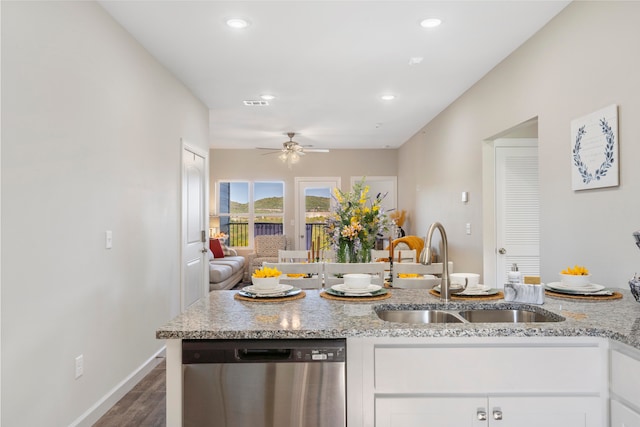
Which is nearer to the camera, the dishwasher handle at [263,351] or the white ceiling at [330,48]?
the dishwasher handle at [263,351]

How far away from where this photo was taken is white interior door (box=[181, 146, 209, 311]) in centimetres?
459

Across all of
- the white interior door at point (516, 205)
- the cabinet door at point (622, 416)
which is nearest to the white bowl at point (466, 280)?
the cabinet door at point (622, 416)

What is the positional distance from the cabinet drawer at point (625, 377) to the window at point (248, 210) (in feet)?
26.1

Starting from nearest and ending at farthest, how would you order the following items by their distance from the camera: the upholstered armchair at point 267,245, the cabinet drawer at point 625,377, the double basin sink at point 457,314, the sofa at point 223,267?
1. the cabinet drawer at point 625,377
2. the double basin sink at point 457,314
3. the sofa at point 223,267
4. the upholstered armchair at point 267,245

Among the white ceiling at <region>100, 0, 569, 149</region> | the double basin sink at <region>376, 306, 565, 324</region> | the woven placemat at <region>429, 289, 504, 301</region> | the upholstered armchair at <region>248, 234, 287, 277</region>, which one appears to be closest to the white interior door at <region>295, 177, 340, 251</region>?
the upholstered armchair at <region>248, 234, 287, 277</region>

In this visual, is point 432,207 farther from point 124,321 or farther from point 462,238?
point 124,321

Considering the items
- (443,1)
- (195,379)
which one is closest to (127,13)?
(443,1)

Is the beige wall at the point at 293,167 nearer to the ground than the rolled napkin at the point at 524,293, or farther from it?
farther from it

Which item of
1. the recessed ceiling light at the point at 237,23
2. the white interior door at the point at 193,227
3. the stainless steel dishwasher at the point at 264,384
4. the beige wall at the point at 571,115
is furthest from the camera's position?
the white interior door at the point at 193,227

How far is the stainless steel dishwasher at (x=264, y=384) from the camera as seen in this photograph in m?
1.48

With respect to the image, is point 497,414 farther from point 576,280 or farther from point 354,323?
point 576,280

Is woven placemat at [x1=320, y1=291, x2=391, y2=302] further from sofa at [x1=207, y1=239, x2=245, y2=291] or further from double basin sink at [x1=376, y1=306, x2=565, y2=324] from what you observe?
sofa at [x1=207, y1=239, x2=245, y2=291]

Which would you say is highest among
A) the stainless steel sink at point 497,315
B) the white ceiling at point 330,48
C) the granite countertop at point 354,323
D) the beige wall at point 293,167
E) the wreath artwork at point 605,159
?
the white ceiling at point 330,48

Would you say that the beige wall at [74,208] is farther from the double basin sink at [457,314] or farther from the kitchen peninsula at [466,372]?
the double basin sink at [457,314]
